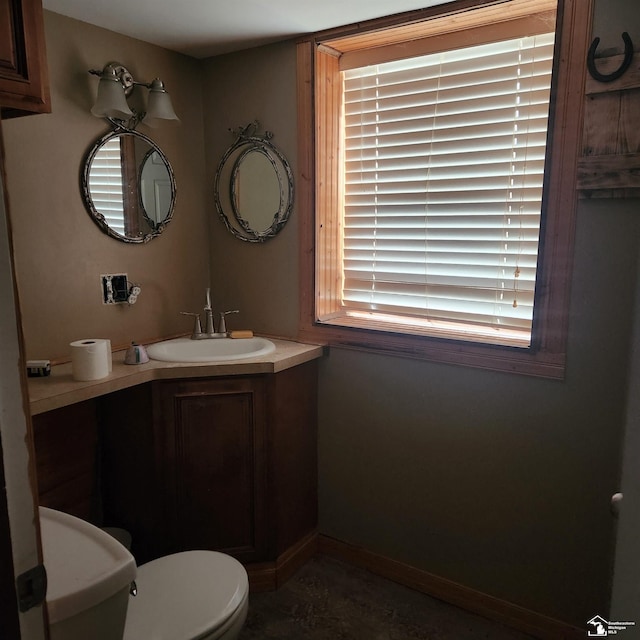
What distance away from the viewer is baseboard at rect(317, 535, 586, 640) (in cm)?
194

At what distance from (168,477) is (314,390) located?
718 mm

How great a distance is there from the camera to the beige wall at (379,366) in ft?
5.82

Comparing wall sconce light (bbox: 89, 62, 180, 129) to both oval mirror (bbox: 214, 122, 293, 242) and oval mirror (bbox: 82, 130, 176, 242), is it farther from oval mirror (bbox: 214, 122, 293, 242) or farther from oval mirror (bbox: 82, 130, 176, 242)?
oval mirror (bbox: 214, 122, 293, 242)

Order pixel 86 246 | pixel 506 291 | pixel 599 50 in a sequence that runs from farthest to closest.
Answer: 1. pixel 86 246
2. pixel 506 291
3. pixel 599 50

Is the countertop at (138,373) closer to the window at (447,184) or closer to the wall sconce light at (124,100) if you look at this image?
the window at (447,184)

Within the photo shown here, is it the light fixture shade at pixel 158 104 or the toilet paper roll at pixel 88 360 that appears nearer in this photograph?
the toilet paper roll at pixel 88 360

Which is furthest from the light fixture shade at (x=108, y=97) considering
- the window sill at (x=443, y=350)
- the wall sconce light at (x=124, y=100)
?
the window sill at (x=443, y=350)

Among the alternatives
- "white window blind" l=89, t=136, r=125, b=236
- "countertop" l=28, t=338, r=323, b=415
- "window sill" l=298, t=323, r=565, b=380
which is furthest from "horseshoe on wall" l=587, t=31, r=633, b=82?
"white window blind" l=89, t=136, r=125, b=236

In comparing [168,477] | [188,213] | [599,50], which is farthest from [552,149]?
[168,477]

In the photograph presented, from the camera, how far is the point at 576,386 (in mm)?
1794

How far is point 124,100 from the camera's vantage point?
211 cm

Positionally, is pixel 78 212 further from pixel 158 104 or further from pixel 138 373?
pixel 138 373

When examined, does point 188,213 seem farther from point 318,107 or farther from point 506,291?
point 506,291

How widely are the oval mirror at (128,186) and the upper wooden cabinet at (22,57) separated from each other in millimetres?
780
